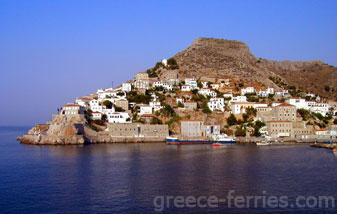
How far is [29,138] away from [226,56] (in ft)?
174

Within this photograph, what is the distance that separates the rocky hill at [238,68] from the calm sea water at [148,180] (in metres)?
46.6

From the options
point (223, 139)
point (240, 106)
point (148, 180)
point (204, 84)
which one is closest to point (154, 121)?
point (223, 139)

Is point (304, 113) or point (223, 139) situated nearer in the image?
point (223, 139)

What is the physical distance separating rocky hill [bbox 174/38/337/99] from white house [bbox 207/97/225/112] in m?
16.9

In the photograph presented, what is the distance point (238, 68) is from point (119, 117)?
1531 inches

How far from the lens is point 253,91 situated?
67.9 m

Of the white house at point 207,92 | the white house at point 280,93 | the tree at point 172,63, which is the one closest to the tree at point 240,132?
the white house at point 207,92

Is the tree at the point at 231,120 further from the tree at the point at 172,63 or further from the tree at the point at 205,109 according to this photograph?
the tree at the point at 172,63

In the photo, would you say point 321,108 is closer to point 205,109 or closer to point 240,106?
point 240,106

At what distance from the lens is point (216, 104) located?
2334 inches

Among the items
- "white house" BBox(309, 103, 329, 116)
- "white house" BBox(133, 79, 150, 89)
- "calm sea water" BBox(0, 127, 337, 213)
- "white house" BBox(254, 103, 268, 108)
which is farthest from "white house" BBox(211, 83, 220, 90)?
"calm sea water" BBox(0, 127, 337, 213)

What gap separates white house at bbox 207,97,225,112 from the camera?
193ft

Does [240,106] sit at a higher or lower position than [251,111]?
higher

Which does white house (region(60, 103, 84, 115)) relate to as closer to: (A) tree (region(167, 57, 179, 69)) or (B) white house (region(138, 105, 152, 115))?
(B) white house (region(138, 105, 152, 115))
